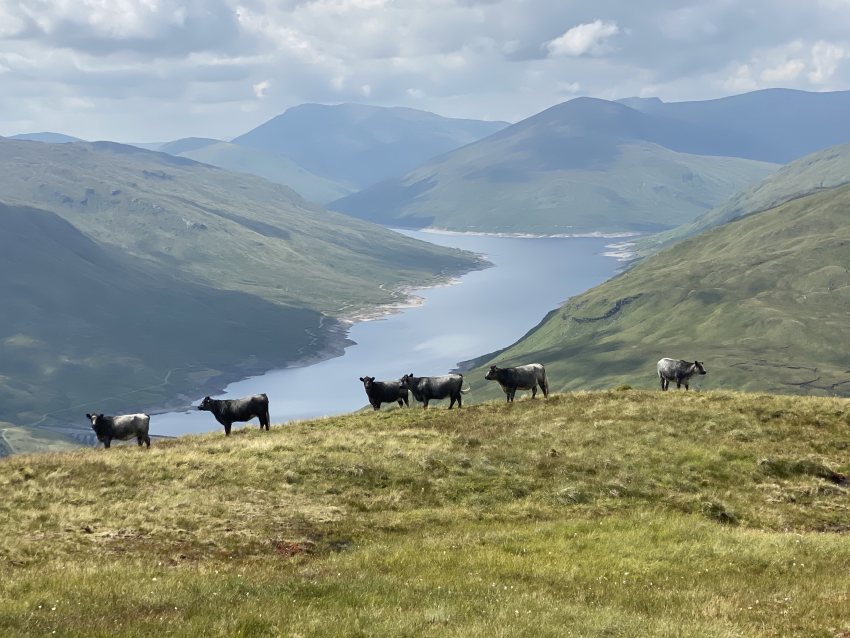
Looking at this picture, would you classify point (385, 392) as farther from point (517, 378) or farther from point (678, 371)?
point (678, 371)

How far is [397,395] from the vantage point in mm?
51094

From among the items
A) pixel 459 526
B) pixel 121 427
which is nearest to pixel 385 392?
pixel 121 427

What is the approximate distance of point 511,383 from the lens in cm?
4775

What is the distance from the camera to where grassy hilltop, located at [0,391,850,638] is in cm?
1491

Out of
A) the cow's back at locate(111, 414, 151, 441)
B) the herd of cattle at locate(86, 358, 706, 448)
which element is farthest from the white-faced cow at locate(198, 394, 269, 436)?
the cow's back at locate(111, 414, 151, 441)

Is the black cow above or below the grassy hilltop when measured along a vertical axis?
above

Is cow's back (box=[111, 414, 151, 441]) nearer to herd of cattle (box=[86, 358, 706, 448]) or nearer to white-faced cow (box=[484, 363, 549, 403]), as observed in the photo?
herd of cattle (box=[86, 358, 706, 448])

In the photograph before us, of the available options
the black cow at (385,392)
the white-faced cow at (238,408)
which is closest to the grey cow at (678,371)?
the black cow at (385,392)

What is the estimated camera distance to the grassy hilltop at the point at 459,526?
48.9 ft

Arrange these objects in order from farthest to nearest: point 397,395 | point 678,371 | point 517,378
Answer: point 678,371, point 397,395, point 517,378

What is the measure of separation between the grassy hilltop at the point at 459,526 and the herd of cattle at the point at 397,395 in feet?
5.46

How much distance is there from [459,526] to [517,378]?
2220cm

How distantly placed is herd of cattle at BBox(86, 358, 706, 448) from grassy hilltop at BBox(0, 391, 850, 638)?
1.67m

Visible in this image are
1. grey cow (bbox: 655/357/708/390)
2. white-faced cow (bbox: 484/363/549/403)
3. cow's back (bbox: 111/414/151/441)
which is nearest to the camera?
cow's back (bbox: 111/414/151/441)
